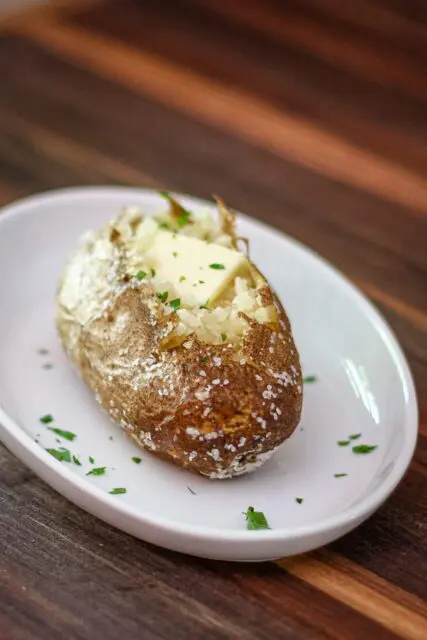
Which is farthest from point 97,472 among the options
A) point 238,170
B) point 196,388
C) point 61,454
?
point 238,170

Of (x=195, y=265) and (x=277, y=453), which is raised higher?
(x=195, y=265)

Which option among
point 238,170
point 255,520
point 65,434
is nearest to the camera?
point 255,520

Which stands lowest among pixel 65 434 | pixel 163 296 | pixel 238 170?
pixel 65 434

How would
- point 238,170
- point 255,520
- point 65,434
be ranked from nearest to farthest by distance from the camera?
point 255,520
point 65,434
point 238,170

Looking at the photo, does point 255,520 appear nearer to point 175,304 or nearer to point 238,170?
point 175,304

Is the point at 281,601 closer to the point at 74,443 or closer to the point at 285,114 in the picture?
the point at 74,443

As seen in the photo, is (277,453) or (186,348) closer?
(186,348)

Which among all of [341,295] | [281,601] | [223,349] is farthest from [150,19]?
[281,601]
